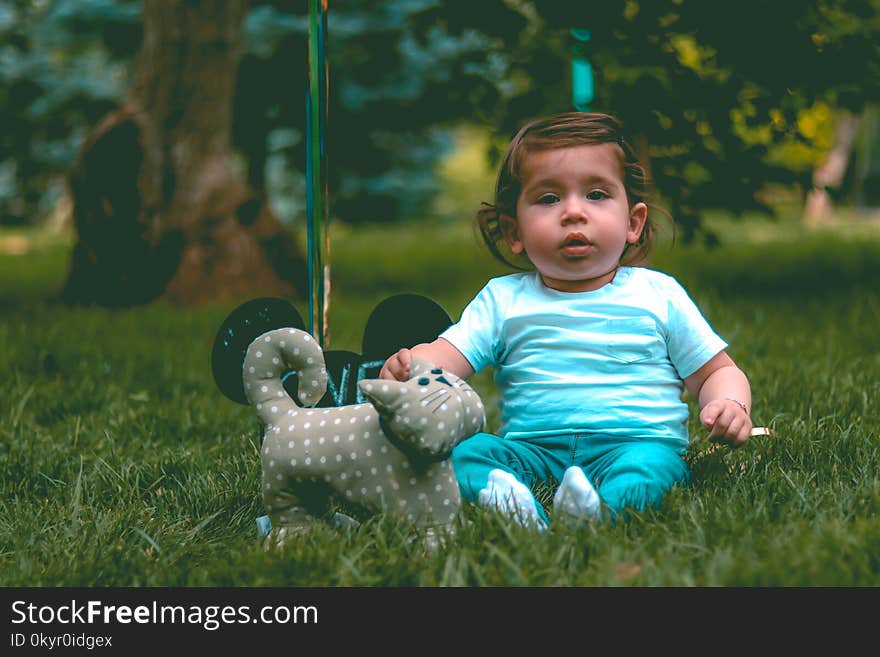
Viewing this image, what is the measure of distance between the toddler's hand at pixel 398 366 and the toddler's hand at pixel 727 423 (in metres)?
0.64

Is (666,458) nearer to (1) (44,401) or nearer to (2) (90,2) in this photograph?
(1) (44,401)

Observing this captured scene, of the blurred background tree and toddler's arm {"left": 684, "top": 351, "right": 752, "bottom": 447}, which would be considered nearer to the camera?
toddler's arm {"left": 684, "top": 351, "right": 752, "bottom": 447}

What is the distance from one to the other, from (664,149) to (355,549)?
3.19m

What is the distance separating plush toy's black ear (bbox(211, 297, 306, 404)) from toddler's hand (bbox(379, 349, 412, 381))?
0.21m

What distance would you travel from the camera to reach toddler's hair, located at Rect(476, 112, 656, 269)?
2391 mm

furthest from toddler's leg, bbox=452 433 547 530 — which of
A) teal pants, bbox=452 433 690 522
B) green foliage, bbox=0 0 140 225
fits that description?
green foliage, bbox=0 0 140 225

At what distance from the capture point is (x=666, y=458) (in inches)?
90.7

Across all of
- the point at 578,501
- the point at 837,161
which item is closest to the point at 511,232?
the point at 578,501

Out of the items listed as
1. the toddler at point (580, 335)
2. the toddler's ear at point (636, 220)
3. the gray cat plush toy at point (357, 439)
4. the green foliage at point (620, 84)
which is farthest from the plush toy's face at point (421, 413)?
the green foliage at point (620, 84)

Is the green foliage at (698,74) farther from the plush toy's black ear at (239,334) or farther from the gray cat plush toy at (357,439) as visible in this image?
the gray cat plush toy at (357,439)

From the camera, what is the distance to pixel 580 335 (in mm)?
2422

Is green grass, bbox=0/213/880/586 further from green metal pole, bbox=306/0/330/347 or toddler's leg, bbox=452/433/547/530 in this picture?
green metal pole, bbox=306/0/330/347

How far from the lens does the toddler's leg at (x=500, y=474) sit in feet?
6.77

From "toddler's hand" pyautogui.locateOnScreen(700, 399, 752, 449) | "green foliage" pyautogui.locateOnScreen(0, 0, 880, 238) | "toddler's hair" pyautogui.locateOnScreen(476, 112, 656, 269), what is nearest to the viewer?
"toddler's hand" pyautogui.locateOnScreen(700, 399, 752, 449)
